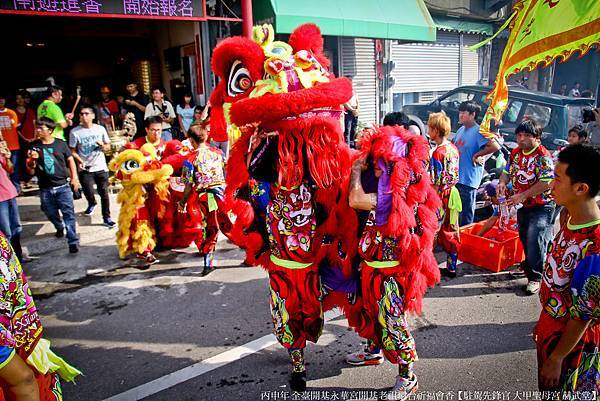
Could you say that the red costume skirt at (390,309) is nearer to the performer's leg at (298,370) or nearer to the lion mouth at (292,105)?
the performer's leg at (298,370)

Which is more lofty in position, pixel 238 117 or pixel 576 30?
pixel 576 30

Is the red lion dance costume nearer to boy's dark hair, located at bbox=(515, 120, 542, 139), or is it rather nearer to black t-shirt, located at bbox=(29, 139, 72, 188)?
boy's dark hair, located at bbox=(515, 120, 542, 139)

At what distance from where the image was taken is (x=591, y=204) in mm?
2141

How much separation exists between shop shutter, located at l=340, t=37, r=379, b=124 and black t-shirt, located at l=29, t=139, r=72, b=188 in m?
8.02

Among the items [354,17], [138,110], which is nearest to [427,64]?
[354,17]

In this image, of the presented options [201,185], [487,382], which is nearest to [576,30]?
[487,382]

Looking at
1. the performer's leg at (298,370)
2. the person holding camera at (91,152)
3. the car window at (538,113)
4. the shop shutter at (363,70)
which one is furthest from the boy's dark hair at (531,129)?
the shop shutter at (363,70)

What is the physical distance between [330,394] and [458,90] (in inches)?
336

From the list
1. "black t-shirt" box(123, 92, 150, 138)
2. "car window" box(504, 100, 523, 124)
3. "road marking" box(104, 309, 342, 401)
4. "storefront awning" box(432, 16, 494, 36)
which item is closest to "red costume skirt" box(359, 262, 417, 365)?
"road marking" box(104, 309, 342, 401)

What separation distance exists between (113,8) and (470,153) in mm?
6268

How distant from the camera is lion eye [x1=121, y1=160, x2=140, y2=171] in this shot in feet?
17.8

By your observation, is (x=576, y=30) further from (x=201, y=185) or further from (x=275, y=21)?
(x=275, y=21)

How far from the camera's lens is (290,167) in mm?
2760

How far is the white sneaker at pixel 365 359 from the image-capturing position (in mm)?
3361
